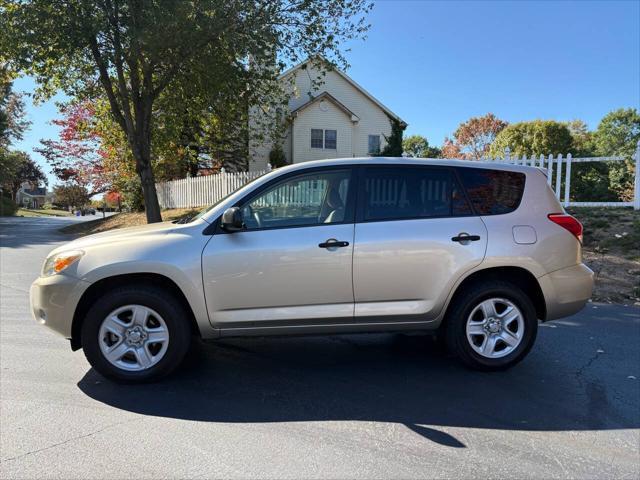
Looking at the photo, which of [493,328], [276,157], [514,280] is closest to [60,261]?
[493,328]

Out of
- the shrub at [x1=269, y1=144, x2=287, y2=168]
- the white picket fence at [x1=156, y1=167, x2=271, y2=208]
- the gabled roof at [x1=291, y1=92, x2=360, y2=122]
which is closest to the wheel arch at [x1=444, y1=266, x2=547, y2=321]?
the white picket fence at [x1=156, y1=167, x2=271, y2=208]

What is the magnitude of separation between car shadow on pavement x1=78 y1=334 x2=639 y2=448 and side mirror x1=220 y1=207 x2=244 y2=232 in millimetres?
1306

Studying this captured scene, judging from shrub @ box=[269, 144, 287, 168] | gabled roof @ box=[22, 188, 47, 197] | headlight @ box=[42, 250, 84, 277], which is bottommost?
headlight @ box=[42, 250, 84, 277]

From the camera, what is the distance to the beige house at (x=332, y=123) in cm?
2741

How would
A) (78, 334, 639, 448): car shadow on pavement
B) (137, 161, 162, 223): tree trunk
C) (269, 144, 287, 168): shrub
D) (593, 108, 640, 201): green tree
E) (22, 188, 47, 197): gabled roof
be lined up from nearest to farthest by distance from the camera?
(78, 334, 639, 448): car shadow on pavement
(137, 161, 162, 223): tree trunk
(269, 144, 287, 168): shrub
(593, 108, 640, 201): green tree
(22, 188, 47, 197): gabled roof

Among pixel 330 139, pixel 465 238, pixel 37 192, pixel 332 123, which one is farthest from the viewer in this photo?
pixel 37 192

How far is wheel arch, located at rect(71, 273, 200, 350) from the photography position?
12.5 ft

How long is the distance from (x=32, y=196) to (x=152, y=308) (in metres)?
122

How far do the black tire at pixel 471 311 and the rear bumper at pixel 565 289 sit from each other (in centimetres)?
18

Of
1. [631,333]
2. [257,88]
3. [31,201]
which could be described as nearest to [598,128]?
[257,88]

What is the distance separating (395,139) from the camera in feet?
95.5

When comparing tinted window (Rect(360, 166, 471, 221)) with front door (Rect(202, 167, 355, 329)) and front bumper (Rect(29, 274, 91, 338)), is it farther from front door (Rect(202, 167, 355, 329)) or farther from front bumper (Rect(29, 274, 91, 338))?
front bumper (Rect(29, 274, 91, 338))

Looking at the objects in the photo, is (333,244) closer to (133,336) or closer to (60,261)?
(133,336)

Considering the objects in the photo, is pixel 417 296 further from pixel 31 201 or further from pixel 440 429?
pixel 31 201
